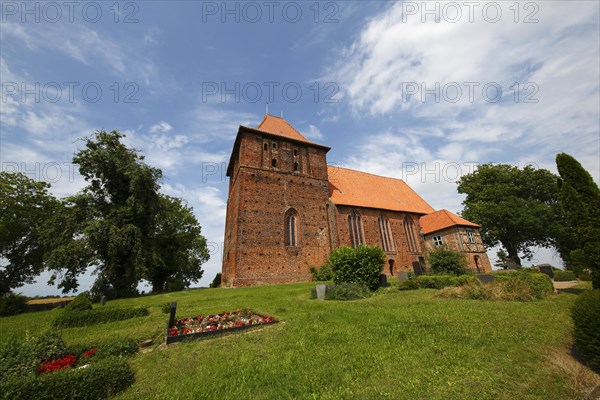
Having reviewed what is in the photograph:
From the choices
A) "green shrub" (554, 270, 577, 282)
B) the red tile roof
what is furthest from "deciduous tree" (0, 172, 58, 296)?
"green shrub" (554, 270, 577, 282)

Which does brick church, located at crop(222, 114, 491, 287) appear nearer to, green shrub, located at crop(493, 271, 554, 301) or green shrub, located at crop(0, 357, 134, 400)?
green shrub, located at crop(493, 271, 554, 301)

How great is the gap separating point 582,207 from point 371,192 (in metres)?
23.5

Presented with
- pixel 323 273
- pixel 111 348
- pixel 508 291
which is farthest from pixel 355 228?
pixel 111 348

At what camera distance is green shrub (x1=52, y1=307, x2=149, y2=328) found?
1013 cm

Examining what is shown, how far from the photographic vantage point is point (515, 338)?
599cm

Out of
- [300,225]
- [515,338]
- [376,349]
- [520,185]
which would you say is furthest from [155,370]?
[520,185]

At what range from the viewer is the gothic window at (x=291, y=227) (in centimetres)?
2395

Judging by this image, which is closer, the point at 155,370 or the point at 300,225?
the point at 155,370

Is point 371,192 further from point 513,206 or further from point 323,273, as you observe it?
point 513,206

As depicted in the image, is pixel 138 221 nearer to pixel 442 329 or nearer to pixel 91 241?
pixel 91 241

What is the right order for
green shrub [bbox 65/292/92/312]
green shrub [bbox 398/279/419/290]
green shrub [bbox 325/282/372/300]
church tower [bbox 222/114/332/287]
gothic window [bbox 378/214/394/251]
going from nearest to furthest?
1. green shrub [bbox 65/292/92/312]
2. green shrub [bbox 325/282/372/300]
3. green shrub [bbox 398/279/419/290]
4. church tower [bbox 222/114/332/287]
5. gothic window [bbox 378/214/394/251]

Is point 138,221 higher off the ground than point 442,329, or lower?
higher

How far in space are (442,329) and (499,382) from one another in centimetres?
240

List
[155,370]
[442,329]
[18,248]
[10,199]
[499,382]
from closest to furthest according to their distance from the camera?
1. [499,382]
2. [155,370]
3. [442,329]
4. [10,199]
5. [18,248]
